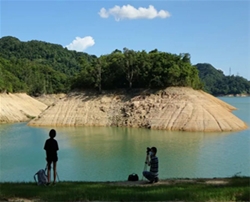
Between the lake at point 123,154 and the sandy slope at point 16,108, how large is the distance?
19.2 metres

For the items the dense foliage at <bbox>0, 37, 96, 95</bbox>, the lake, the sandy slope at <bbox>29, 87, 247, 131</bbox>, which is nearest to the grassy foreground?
the lake

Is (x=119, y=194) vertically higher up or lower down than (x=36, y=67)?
lower down

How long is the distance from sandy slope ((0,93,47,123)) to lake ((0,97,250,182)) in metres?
19.2

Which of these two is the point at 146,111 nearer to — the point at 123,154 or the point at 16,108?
the point at 123,154

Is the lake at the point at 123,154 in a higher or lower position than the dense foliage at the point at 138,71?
lower

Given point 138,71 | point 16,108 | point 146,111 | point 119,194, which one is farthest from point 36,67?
point 119,194

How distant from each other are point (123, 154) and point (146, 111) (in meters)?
Result: 25.0

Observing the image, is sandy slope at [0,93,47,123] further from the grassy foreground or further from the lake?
the grassy foreground

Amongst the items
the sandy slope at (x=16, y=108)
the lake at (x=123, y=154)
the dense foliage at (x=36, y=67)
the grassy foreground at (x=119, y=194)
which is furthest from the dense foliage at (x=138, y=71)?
the grassy foreground at (x=119, y=194)

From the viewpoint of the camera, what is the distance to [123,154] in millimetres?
31312

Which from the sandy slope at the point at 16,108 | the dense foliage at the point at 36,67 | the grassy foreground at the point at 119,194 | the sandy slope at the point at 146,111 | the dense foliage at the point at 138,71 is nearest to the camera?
the grassy foreground at the point at 119,194

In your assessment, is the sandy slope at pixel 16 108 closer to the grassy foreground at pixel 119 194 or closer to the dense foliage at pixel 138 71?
the dense foliage at pixel 138 71

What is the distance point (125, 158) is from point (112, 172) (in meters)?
5.46

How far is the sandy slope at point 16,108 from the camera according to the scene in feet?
224
